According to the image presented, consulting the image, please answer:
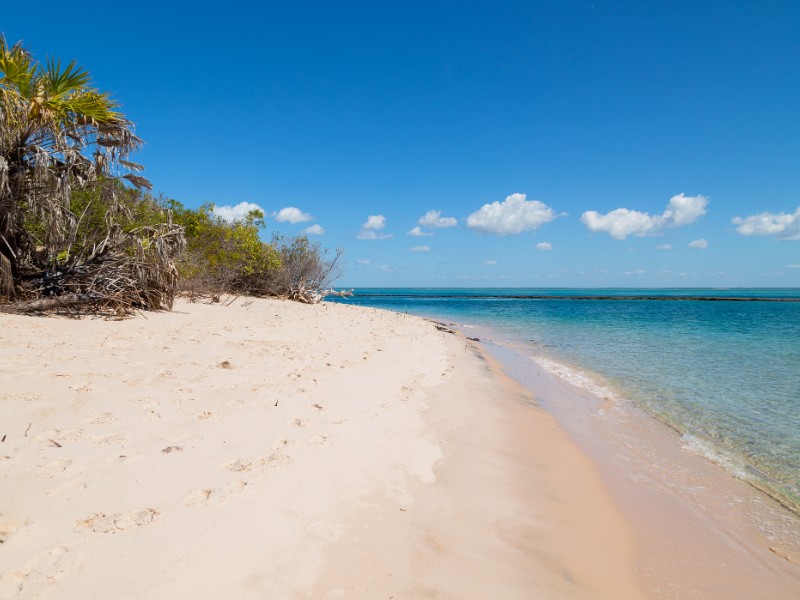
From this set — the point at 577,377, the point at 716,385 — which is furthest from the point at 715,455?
the point at 716,385

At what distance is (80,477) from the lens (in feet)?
9.93

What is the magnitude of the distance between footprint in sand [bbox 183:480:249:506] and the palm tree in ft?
32.3

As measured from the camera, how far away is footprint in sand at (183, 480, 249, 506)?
9.59ft

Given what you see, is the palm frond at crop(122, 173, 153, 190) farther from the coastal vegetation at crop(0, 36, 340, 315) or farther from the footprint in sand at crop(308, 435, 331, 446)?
the footprint in sand at crop(308, 435, 331, 446)

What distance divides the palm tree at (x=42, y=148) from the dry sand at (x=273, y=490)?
4614mm

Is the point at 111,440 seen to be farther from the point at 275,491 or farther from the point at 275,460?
the point at 275,491

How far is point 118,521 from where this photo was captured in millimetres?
2580

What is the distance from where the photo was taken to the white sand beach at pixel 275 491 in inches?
92.0

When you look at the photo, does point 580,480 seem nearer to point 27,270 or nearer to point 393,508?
point 393,508

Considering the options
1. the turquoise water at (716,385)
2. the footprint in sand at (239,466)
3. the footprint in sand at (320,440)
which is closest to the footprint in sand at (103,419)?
the footprint in sand at (239,466)

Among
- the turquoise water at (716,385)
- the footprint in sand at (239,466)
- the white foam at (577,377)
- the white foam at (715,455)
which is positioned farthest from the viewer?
the white foam at (577,377)

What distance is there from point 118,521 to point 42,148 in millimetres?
10546

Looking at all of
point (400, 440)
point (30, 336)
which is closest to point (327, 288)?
point (30, 336)

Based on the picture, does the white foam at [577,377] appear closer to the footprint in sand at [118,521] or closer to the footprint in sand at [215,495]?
the footprint in sand at [215,495]
